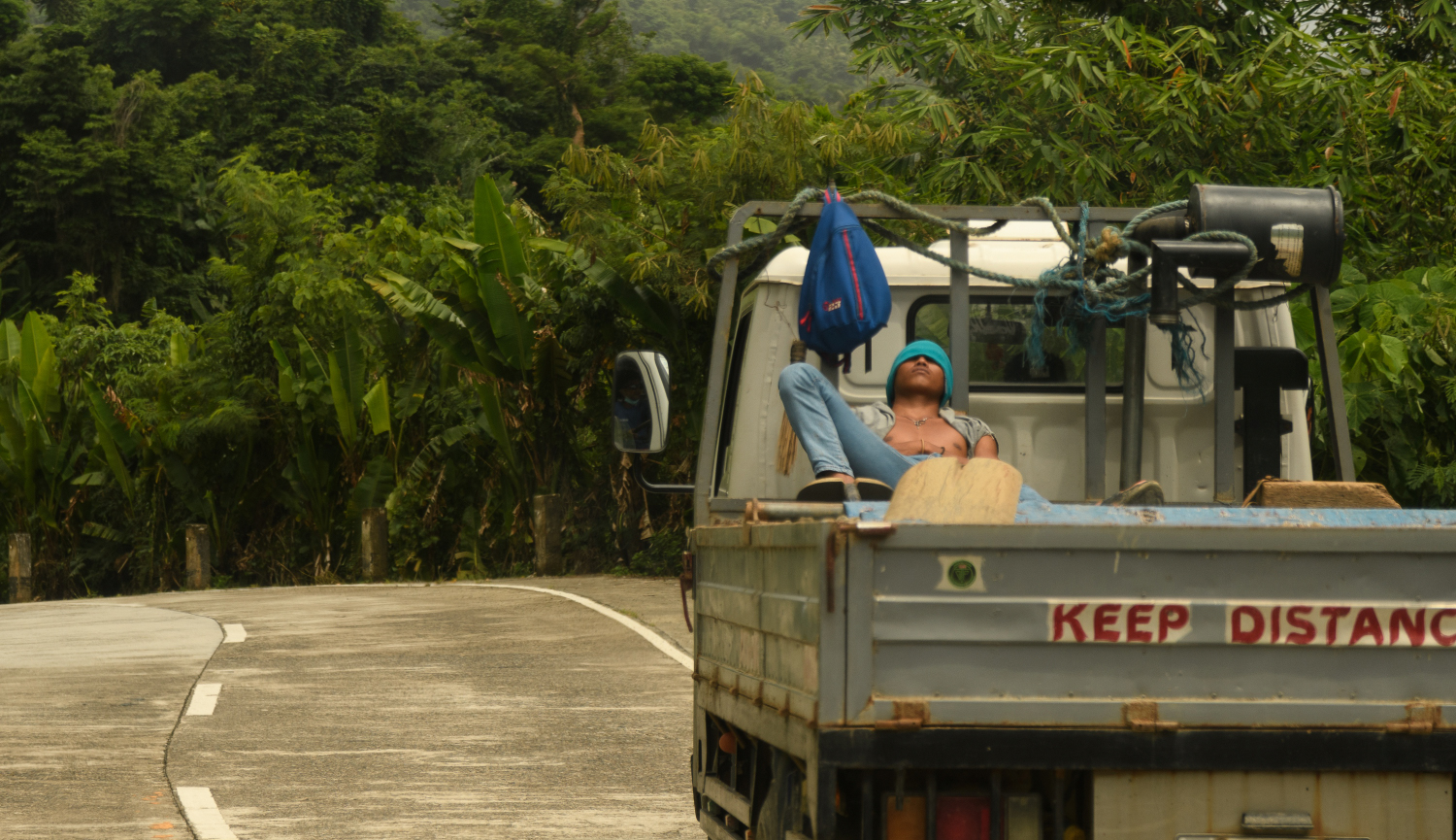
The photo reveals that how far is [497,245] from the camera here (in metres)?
19.7

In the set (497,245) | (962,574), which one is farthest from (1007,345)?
(497,245)

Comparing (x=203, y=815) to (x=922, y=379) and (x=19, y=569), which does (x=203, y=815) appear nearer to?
(x=922, y=379)

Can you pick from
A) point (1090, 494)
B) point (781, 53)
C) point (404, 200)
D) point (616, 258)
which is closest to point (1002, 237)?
point (1090, 494)

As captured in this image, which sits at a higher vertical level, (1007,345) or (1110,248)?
(1110,248)

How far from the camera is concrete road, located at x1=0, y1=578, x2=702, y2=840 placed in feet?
23.4

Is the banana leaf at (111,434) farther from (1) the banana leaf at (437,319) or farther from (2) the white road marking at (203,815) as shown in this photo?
(2) the white road marking at (203,815)

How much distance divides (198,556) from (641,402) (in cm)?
2194

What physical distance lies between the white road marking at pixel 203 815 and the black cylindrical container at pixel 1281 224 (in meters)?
4.52

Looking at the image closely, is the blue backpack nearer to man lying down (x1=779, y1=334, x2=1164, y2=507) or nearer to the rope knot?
man lying down (x1=779, y1=334, x2=1164, y2=507)

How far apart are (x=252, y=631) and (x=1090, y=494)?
11787 millimetres

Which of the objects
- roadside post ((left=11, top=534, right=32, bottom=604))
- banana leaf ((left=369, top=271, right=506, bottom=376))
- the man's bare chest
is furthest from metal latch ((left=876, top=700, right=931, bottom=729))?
roadside post ((left=11, top=534, right=32, bottom=604))

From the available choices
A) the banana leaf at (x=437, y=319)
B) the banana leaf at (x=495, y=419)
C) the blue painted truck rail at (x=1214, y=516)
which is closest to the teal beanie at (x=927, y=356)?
the blue painted truck rail at (x=1214, y=516)

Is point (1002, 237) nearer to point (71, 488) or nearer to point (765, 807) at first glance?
point (765, 807)

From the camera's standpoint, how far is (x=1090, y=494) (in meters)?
5.50
